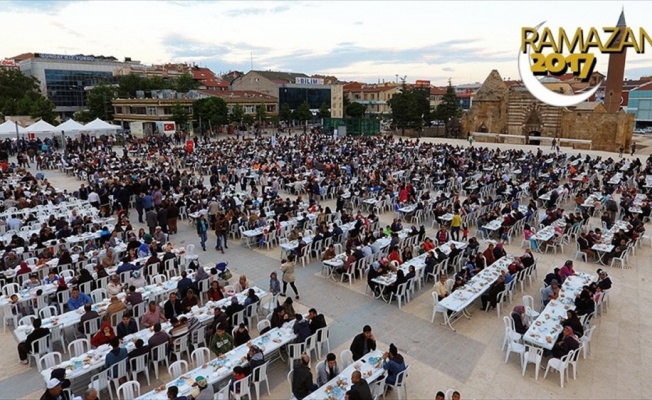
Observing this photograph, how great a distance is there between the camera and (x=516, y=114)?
51656 millimetres

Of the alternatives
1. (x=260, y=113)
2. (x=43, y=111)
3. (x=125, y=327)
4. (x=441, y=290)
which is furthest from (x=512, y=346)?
(x=260, y=113)

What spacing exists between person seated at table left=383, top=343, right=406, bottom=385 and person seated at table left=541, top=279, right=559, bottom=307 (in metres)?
4.47

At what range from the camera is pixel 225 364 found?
7215 millimetres

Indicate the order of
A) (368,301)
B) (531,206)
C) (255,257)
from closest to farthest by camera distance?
(368,301)
(255,257)
(531,206)

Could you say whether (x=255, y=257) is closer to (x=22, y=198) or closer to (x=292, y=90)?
(x=22, y=198)

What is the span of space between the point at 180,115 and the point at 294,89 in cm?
3257

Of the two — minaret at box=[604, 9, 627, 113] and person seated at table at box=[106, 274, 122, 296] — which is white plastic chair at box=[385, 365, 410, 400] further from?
minaret at box=[604, 9, 627, 113]

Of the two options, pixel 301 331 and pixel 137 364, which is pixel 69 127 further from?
pixel 301 331

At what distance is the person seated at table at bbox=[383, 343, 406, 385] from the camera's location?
23.0ft

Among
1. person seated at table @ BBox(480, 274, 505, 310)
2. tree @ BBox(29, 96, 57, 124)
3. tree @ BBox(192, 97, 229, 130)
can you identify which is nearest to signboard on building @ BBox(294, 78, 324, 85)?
tree @ BBox(192, 97, 229, 130)

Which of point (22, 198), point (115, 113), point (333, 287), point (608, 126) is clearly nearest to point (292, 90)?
point (115, 113)

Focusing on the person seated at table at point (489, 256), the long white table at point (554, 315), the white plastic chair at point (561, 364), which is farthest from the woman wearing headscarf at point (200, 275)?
the white plastic chair at point (561, 364)

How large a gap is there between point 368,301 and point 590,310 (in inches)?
184

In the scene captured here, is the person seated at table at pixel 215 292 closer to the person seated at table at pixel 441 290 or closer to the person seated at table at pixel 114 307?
the person seated at table at pixel 114 307
